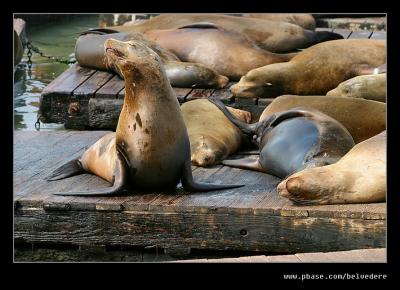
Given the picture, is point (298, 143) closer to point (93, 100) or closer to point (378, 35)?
point (93, 100)

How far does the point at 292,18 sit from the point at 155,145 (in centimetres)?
594

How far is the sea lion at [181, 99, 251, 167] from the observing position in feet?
25.7

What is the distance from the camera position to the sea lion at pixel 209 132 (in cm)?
785

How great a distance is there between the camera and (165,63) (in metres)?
10.0

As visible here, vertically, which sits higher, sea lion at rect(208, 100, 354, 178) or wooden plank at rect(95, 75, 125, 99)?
sea lion at rect(208, 100, 354, 178)

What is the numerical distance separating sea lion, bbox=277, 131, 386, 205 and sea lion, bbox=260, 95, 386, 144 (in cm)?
119

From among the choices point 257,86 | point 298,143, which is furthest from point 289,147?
point 257,86

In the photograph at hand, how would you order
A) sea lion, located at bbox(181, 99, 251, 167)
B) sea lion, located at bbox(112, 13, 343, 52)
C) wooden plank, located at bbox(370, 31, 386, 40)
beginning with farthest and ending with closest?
wooden plank, located at bbox(370, 31, 386, 40), sea lion, located at bbox(112, 13, 343, 52), sea lion, located at bbox(181, 99, 251, 167)

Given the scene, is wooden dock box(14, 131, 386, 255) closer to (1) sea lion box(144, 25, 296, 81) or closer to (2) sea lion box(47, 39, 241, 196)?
(2) sea lion box(47, 39, 241, 196)

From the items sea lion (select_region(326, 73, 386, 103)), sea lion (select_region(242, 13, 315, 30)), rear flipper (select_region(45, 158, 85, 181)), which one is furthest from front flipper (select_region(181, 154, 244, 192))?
sea lion (select_region(242, 13, 315, 30))

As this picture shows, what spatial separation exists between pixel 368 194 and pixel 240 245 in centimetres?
77
